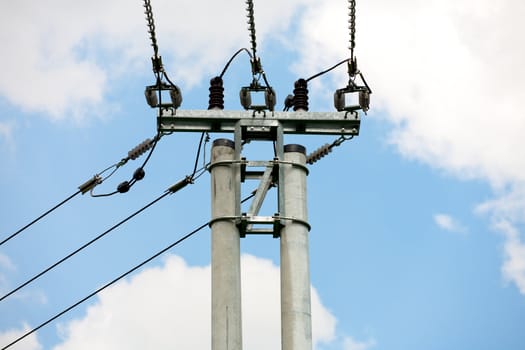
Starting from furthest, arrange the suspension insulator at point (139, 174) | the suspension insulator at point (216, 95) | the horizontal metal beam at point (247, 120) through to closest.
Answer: the suspension insulator at point (139, 174), the suspension insulator at point (216, 95), the horizontal metal beam at point (247, 120)

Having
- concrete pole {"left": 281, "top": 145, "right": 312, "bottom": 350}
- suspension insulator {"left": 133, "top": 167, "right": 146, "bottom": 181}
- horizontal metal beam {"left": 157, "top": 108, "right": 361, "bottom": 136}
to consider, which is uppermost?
suspension insulator {"left": 133, "top": 167, "right": 146, "bottom": 181}

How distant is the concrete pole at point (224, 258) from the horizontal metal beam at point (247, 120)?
307mm

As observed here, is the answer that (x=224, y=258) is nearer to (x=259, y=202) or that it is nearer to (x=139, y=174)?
(x=259, y=202)

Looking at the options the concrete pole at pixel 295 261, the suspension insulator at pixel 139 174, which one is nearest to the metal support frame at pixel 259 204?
the concrete pole at pixel 295 261

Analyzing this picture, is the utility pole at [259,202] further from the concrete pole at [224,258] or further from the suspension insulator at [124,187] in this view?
the suspension insulator at [124,187]

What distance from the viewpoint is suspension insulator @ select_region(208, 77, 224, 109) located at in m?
13.6

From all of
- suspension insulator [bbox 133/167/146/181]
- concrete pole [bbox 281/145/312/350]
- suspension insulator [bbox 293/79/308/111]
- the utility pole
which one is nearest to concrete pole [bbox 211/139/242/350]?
the utility pole

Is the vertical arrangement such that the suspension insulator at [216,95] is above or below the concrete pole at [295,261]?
above

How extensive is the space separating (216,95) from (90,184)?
3.66 meters

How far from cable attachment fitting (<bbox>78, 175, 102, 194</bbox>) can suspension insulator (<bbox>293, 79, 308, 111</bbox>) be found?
3912 mm

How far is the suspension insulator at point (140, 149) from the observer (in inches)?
632

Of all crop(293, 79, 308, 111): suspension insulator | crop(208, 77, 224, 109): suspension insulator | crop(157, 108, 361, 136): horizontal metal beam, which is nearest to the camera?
crop(157, 108, 361, 136): horizontal metal beam

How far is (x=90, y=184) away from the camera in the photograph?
1658 centimetres

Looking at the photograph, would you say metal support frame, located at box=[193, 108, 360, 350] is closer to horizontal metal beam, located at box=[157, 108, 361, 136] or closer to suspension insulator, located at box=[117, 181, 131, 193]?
horizontal metal beam, located at box=[157, 108, 361, 136]
